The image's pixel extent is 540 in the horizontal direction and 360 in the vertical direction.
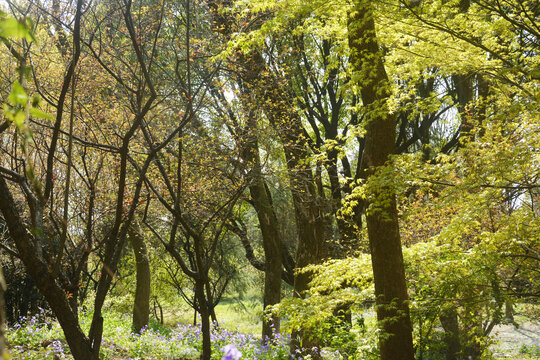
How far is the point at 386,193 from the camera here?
5000 millimetres

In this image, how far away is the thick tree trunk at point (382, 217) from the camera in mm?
5047

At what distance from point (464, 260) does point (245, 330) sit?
50.1ft

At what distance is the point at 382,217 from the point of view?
5297mm

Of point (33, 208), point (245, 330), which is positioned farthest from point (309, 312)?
point (245, 330)

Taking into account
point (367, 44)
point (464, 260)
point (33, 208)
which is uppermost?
point (367, 44)

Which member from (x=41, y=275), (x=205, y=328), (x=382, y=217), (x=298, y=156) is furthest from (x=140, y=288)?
(x=41, y=275)

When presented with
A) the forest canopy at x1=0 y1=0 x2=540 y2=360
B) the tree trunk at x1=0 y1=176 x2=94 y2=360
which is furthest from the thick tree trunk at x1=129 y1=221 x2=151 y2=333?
the tree trunk at x1=0 y1=176 x2=94 y2=360

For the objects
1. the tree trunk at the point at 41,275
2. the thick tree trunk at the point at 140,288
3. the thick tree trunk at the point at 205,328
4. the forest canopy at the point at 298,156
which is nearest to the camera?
the tree trunk at the point at 41,275

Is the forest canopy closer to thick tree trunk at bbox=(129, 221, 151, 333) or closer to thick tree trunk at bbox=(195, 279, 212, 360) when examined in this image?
thick tree trunk at bbox=(195, 279, 212, 360)

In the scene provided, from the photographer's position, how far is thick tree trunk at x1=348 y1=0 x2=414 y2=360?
16.6ft

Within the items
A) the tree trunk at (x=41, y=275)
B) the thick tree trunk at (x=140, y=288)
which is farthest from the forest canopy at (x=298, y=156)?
the thick tree trunk at (x=140, y=288)

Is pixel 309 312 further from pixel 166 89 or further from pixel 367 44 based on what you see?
pixel 166 89

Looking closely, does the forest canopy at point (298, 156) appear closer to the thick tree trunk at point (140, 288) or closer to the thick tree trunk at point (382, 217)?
the thick tree trunk at point (382, 217)

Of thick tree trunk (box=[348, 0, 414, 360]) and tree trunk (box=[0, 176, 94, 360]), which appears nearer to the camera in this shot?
tree trunk (box=[0, 176, 94, 360])
